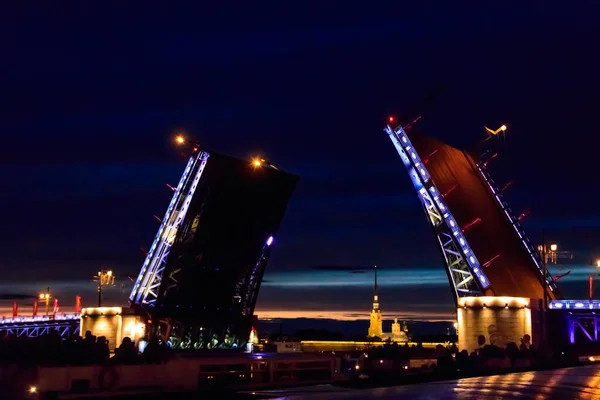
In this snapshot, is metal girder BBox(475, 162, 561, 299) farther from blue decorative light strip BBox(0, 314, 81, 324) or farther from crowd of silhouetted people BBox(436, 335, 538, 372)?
blue decorative light strip BBox(0, 314, 81, 324)

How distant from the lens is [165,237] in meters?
42.2

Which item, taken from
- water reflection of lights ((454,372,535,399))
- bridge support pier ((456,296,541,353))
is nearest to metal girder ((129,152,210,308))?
bridge support pier ((456,296,541,353))

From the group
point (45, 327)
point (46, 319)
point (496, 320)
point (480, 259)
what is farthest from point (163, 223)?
point (45, 327)

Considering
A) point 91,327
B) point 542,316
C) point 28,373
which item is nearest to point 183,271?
point 91,327

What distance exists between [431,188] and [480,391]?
2616cm

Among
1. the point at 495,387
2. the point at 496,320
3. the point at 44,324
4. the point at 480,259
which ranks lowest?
the point at 495,387

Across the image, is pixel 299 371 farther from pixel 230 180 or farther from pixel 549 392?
pixel 230 180

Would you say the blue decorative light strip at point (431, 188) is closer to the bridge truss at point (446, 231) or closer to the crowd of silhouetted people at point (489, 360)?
the bridge truss at point (446, 231)

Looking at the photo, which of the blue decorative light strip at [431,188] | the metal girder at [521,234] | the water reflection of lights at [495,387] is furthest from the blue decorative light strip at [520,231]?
the water reflection of lights at [495,387]

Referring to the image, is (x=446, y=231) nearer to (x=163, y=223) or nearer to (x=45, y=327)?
(x=163, y=223)

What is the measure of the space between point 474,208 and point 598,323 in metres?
9.71

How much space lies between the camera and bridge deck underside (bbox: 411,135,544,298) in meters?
39.9

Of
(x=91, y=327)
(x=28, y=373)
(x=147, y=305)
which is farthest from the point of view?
(x=91, y=327)

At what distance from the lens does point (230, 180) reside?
4100 cm
